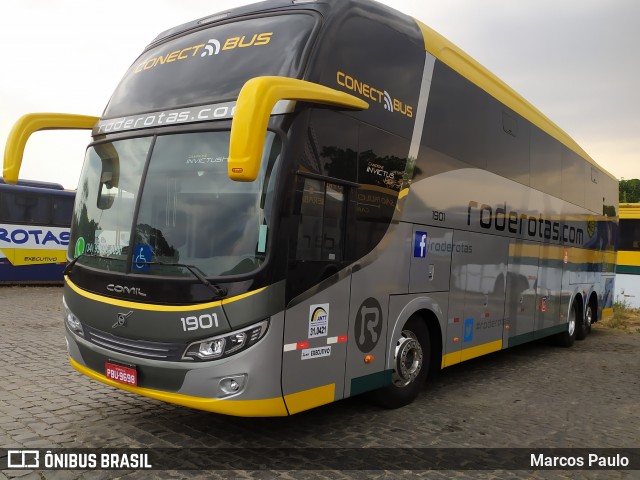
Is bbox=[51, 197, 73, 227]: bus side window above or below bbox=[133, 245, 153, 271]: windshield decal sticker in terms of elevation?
above

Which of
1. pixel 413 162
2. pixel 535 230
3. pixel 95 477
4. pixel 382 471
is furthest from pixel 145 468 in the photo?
pixel 535 230

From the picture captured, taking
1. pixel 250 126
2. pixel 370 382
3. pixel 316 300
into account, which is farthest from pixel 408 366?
pixel 250 126

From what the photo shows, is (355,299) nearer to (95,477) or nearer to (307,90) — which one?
(307,90)

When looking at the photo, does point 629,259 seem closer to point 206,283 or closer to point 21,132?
point 206,283

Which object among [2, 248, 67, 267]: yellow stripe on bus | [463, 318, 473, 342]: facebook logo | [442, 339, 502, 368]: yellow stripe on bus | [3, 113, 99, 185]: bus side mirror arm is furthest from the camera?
[2, 248, 67, 267]: yellow stripe on bus

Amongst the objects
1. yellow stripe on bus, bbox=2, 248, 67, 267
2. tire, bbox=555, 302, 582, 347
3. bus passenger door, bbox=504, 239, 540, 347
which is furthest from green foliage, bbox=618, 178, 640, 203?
bus passenger door, bbox=504, 239, 540, 347

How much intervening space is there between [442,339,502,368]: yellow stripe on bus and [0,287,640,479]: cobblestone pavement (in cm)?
44

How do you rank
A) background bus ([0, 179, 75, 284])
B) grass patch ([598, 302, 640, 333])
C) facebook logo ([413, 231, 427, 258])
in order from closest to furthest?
facebook logo ([413, 231, 427, 258])
grass patch ([598, 302, 640, 333])
background bus ([0, 179, 75, 284])

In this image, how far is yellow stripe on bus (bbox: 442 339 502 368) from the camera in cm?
696

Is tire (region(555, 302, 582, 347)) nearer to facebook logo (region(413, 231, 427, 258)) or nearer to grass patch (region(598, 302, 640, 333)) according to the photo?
grass patch (region(598, 302, 640, 333))

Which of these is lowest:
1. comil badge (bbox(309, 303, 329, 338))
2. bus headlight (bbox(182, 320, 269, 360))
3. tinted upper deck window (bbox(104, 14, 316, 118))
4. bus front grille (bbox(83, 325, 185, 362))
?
bus front grille (bbox(83, 325, 185, 362))

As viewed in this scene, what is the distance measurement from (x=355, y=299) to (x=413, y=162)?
68.5 inches

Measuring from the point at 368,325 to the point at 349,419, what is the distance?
1.10 metres

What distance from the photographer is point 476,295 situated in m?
7.57
